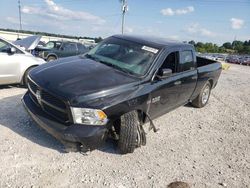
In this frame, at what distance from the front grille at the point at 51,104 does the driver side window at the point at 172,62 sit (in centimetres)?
207

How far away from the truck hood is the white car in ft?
8.59

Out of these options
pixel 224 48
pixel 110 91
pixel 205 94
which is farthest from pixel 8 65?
pixel 224 48

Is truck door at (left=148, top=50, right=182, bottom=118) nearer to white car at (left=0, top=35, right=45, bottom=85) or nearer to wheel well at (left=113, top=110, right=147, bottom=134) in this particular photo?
wheel well at (left=113, top=110, right=147, bottom=134)

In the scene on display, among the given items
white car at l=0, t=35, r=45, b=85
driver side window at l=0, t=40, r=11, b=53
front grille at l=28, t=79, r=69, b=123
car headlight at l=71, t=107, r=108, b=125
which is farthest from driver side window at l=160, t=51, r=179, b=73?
driver side window at l=0, t=40, r=11, b=53

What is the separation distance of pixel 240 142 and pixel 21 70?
5.69 m

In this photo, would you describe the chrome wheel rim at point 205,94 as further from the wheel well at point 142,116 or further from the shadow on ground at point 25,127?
the shadow on ground at point 25,127

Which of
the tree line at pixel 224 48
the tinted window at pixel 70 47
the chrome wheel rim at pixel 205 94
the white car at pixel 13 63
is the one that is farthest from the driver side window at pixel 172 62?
the tree line at pixel 224 48

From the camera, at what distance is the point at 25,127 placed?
4.53 m

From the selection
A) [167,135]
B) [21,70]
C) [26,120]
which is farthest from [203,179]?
[21,70]

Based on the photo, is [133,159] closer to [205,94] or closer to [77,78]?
[77,78]

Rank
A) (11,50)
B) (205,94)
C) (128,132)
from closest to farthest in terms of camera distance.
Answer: (128,132)
(11,50)
(205,94)

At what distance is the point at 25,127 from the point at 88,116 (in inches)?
63.3

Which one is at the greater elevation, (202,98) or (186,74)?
(186,74)

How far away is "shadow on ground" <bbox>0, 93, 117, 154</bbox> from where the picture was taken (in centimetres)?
409
